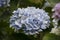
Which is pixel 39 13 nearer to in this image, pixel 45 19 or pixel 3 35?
pixel 45 19

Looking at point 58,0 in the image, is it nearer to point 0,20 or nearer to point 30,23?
point 30,23

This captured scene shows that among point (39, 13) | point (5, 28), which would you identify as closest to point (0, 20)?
point (5, 28)

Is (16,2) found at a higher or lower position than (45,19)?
higher

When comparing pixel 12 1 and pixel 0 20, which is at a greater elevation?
pixel 12 1

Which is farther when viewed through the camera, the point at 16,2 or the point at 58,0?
the point at 16,2

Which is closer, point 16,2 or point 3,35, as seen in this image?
point 3,35
